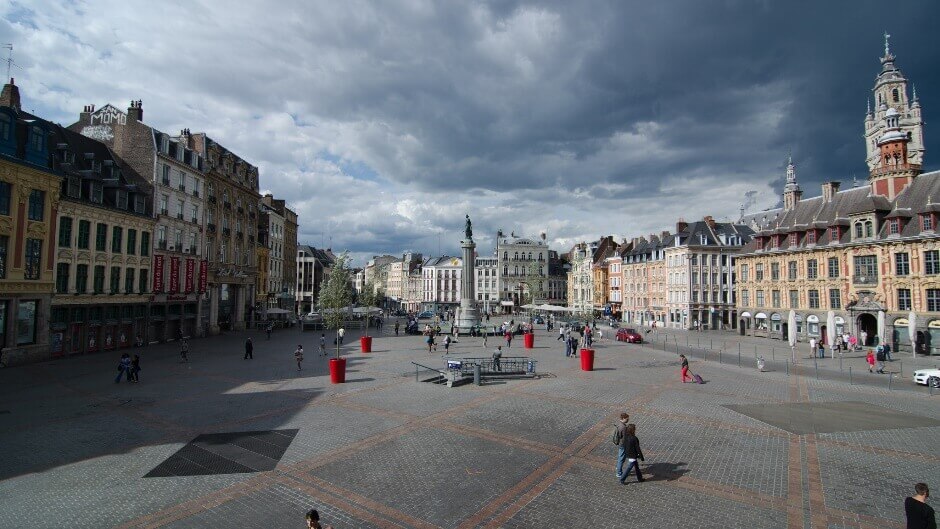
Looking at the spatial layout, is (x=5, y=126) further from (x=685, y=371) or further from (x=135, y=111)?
(x=685, y=371)

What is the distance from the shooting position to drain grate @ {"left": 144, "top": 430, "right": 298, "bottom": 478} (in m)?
11.2

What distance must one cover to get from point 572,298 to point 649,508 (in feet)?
319

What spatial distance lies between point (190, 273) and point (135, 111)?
1510 centimetres

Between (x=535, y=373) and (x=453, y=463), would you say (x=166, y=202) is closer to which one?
(x=535, y=373)

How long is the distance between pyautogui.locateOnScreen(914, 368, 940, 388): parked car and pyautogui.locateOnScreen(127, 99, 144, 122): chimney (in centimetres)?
5714

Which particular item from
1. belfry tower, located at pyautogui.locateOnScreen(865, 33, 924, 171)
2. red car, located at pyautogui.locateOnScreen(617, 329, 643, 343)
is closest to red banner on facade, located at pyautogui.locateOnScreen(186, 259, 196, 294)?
red car, located at pyautogui.locateOnScreen(617, 329, 643, 343)

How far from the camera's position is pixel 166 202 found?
138 feet

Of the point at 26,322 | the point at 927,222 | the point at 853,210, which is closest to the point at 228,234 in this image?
the point at 26,322

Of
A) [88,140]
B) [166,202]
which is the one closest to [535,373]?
[166,202]

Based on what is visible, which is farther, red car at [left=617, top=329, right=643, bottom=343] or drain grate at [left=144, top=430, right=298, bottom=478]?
red car at [left=617, top=329, right=643, bottom=343]

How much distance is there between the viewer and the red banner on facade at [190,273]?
146ft

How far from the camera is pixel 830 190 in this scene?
45719 mm

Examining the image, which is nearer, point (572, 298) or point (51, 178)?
point (51, 178)

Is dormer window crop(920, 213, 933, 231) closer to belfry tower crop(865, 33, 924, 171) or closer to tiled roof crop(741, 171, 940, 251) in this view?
tiled roof crop(741, 171, 940, 251)
